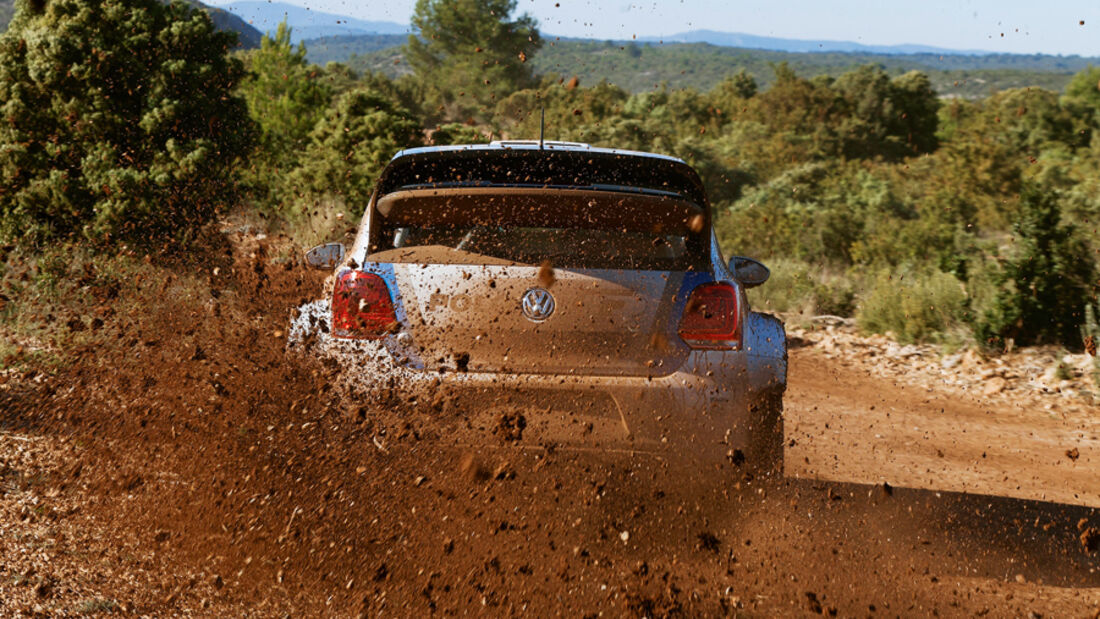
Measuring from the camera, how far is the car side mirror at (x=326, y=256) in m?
4.52

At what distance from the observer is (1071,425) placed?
7.23m

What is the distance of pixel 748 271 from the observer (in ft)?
16.4

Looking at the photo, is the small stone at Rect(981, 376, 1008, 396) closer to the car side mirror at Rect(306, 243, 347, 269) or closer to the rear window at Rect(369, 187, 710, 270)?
the rear window at Rect(369, 187, 710, 270)

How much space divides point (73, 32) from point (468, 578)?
13.1 meters

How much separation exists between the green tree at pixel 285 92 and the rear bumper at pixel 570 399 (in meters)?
28.7

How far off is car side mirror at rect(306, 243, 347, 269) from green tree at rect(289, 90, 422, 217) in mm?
17901

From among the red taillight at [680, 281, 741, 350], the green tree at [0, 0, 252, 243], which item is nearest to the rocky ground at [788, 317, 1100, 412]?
the red taillight at [680, 281, 741, 350]

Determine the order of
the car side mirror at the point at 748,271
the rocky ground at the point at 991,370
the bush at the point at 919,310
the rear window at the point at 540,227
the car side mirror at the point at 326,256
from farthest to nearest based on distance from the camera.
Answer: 1. the bush at the point at 919,310
2. the rocky ground at the point at 991,370
3. the car side mirror at the point at 748,271
4. the car side mirror at the point at 326,256
5. the rear window at the point at 540,227

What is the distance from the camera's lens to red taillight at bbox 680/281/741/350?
3734 millimetres

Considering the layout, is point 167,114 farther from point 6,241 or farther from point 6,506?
point 6,506

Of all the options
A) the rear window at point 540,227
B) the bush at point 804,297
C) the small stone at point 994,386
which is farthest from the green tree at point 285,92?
the rear window at point 540,227

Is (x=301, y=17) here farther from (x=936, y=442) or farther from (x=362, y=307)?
(x=936, y=442)

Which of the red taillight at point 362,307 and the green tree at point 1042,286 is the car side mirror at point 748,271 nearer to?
the red taillight at point 362,307

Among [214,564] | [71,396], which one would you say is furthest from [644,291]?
[71,396]
